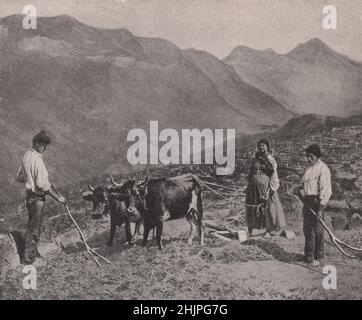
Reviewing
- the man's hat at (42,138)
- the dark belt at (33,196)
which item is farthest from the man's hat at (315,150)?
the dark belt at (33,196)

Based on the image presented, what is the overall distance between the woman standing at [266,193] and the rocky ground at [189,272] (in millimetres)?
205

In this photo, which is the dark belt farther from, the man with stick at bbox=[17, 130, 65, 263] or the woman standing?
the woman standing

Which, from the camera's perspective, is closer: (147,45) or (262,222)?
(262,222)

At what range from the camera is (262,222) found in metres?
9.11

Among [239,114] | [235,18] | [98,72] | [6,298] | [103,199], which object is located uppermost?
[235,18]

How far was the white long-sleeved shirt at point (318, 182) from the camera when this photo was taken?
8.89 meters

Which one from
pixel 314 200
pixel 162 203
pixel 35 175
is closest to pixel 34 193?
pixel 35 175

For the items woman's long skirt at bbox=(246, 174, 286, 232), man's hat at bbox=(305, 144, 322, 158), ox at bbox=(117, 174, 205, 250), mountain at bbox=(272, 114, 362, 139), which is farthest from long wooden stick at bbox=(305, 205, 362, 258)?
ox at bbox=(117, 174, 205, 250)

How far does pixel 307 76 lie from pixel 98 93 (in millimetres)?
3303

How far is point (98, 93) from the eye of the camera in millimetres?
9734

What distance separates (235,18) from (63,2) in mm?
2623

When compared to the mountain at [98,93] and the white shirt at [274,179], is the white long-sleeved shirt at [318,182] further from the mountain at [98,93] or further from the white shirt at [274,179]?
the mountain at [98,93]

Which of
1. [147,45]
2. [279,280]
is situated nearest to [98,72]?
[147,45]

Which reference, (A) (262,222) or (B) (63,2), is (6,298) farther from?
(B) (63,2)
